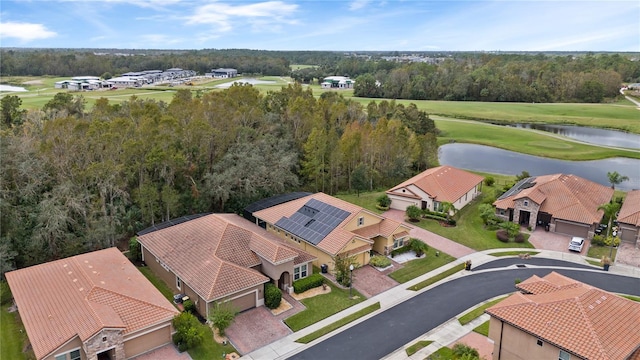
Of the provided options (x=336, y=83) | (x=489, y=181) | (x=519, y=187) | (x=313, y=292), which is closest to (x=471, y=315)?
(x=313, y=292)

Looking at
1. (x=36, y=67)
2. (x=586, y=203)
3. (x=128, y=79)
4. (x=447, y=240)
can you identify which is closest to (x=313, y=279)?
(x=447, y=240)

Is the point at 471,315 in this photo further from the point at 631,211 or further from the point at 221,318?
the point at 631,211

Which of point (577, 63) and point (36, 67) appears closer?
point (36, 67)

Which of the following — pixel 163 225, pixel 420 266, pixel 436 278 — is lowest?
pixel 436 278

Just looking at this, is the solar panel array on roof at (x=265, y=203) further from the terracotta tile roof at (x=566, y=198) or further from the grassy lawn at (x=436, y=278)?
the terracotta tile roof at (x=566, y=198)

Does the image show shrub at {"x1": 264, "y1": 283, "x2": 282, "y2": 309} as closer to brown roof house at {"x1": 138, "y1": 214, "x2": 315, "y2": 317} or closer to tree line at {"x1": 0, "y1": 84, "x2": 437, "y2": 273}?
brown roof house at {"x1": 138, "y1": 214, "x2": 315, "y2": 317}

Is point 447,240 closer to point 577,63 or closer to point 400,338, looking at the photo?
point 400,338

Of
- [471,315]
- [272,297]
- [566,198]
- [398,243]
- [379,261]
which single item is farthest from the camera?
[566,198]
